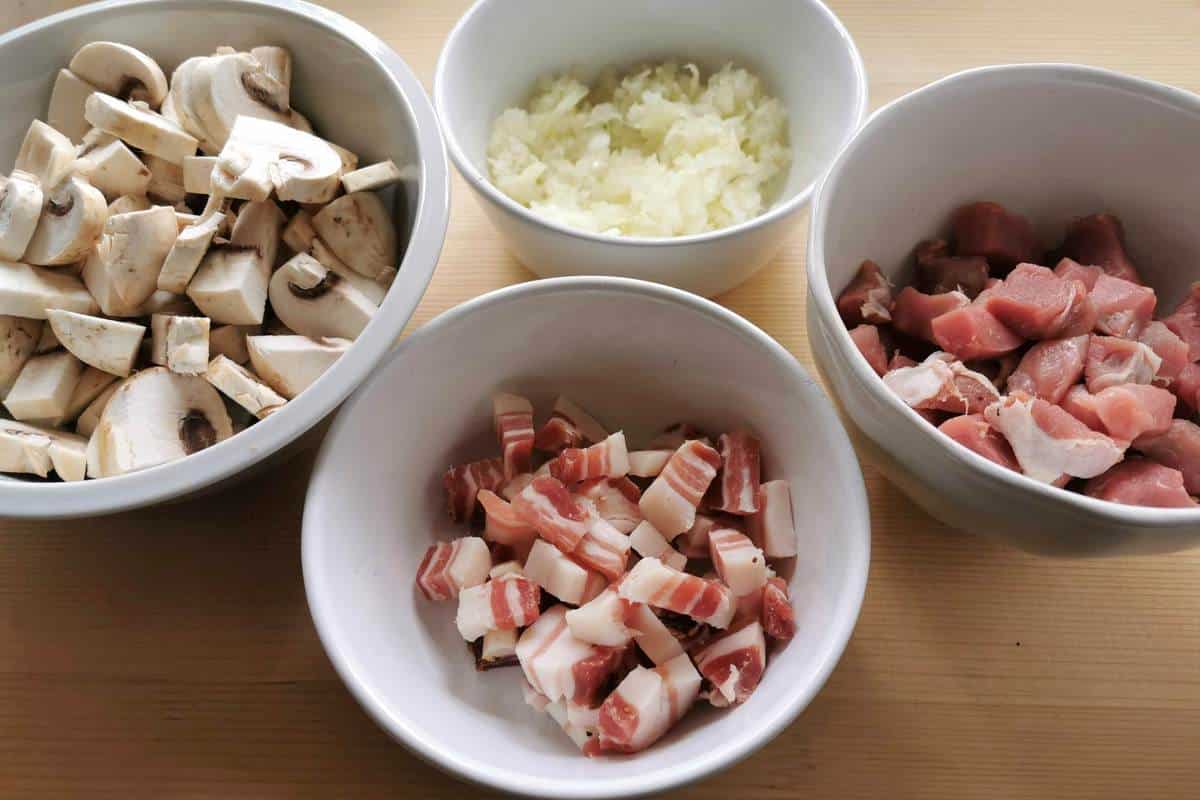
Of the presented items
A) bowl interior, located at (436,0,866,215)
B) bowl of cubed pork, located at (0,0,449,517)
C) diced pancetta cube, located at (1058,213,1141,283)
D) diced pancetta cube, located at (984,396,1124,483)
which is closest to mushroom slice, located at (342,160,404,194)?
bowl of cubed pork, located at (0,0,449,517)

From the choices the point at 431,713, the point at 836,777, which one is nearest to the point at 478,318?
the point at 431,713

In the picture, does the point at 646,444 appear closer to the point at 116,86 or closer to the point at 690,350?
the point at 690,350

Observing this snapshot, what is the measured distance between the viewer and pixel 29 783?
101cm

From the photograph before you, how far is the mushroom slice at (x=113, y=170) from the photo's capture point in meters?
1.11

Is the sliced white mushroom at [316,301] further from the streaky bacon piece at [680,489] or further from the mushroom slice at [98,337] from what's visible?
the streaky bacon piece at [680,489]

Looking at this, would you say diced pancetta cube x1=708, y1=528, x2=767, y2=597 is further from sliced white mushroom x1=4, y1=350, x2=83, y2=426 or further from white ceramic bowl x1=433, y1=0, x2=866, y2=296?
sliced white mushroom x1=4, y1=350, x2=83, y2=426

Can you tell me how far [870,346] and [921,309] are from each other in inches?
3.9

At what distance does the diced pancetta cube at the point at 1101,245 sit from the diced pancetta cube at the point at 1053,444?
1.00 feet

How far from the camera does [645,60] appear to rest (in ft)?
4.94

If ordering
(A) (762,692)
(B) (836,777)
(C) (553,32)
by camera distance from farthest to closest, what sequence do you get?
1. (C) (553,32)
2. (B) (836,777)
3. (A) (762,692)

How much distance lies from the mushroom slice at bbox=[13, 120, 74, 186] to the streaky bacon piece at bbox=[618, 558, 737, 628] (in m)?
0.84

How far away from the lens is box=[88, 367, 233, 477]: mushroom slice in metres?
0.97

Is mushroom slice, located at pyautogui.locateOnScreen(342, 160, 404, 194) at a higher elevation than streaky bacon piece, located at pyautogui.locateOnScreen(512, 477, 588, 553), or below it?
higher

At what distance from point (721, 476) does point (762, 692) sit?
26 centimetres
